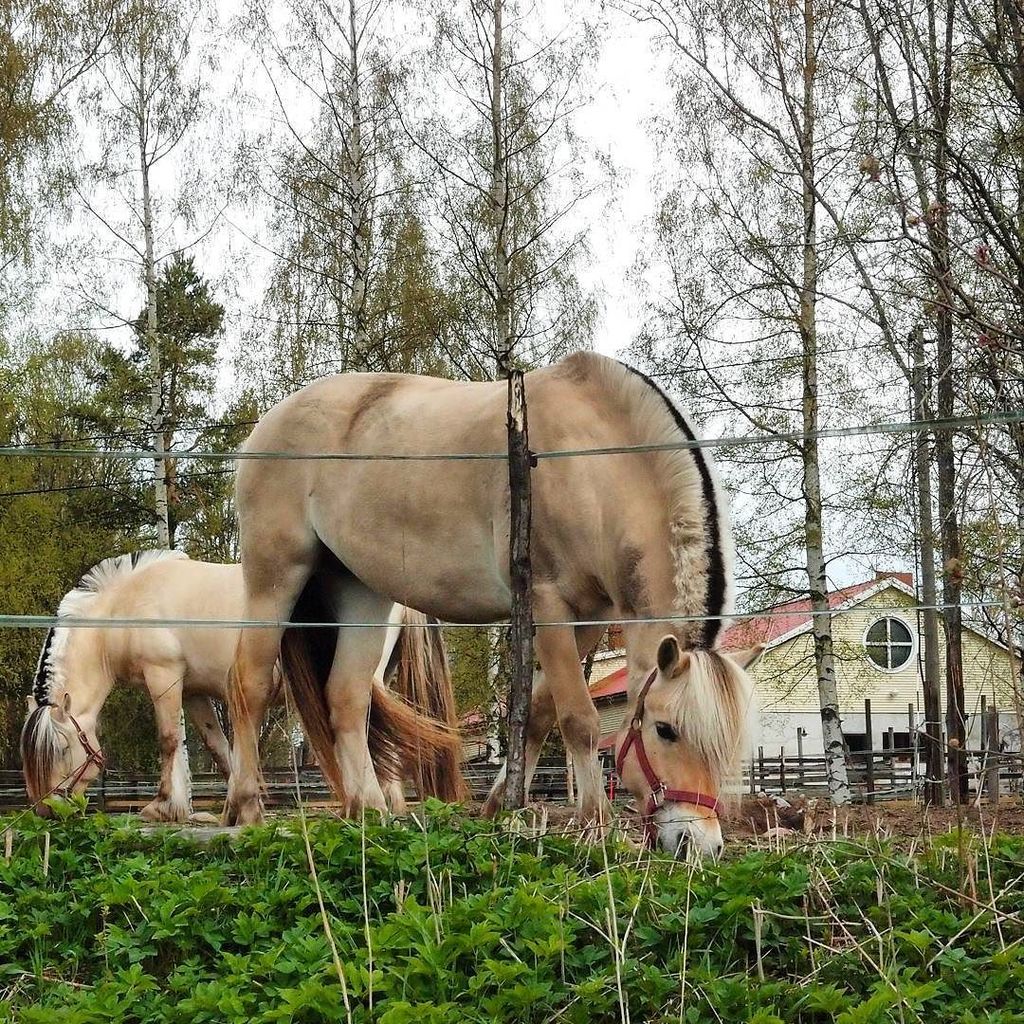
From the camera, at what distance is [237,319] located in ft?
66.1

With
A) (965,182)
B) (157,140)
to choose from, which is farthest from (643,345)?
(965,182)

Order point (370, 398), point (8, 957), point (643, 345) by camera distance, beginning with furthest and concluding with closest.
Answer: point (643, 345), point (370, 398), point (8, 957)

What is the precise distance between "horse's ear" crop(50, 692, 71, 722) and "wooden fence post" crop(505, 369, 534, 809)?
5.52m

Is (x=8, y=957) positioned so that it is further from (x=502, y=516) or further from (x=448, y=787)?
(x=448, y=787)

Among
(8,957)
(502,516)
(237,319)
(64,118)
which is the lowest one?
(8,957)

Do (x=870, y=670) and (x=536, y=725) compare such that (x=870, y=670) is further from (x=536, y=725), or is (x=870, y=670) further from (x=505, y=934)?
(x=505, y=934)

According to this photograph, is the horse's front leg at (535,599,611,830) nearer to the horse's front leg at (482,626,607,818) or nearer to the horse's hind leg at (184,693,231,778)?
the horse's front leg at (482,626,607,818)

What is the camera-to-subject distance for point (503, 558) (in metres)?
5.75

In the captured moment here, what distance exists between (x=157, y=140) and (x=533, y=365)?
6.40m

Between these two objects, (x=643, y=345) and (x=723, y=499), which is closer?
(x=723, y=499)

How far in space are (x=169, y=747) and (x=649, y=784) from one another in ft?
22.9

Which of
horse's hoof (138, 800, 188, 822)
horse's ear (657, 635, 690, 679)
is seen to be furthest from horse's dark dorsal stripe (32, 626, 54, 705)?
horse's ear (657, 635, 690, 679)

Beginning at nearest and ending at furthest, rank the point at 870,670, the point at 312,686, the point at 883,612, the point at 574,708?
the point at 574,708 < the point at 312,686 < the point at 883,612 < the point at 870,670

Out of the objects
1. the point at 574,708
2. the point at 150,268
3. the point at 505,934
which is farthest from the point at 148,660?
the point at 150,268
